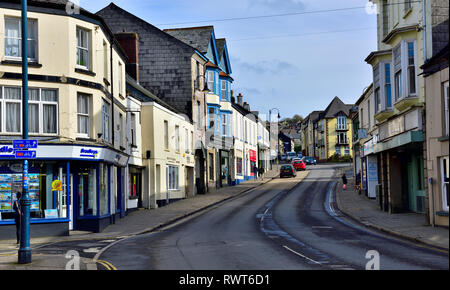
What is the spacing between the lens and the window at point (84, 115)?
24.6 metres

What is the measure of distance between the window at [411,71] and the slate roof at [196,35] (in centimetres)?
2702

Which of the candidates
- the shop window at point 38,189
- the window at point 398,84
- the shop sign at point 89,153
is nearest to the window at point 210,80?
the window at point 398,84

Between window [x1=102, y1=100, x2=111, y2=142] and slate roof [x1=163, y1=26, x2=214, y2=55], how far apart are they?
22.6 meters

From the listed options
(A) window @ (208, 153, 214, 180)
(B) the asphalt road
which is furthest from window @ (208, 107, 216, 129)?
(B) the asphalt road

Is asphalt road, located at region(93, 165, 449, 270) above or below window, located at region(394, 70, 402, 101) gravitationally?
below

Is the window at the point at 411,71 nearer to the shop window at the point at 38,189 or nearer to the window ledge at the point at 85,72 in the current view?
the window ledge at the point at 85,72

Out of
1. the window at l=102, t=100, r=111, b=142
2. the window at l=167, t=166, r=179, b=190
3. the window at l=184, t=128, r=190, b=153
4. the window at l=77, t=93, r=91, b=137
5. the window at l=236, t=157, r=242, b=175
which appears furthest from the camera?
the window at l=236, t=157, r=242, b=175

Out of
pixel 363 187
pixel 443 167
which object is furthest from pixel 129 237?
pixel 363 187

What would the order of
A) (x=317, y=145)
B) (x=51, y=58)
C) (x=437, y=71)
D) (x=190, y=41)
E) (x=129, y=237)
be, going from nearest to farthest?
1. (x=437, y=71)
2. (x=129, y=237)
3. (x=51, y=58)
4. (x=190, y=41)
5. (x=317, y=145)

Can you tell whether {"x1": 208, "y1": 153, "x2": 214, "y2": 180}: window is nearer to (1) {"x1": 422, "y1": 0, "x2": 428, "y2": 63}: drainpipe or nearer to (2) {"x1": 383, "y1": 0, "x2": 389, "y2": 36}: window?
(2) {"x1": 383, "y1": 0, "x2": 389, "y2": 36}: window

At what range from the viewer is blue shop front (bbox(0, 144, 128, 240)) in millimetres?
22828

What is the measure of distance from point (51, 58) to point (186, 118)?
2151 centimetres

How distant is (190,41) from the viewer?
49.7 m

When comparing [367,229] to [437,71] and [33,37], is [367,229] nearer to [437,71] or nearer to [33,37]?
[437,71]
